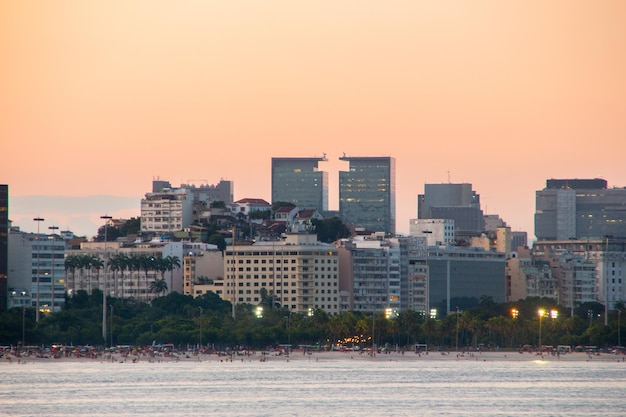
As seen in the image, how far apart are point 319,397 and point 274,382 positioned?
24303 millimetres

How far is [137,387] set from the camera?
18950 cm

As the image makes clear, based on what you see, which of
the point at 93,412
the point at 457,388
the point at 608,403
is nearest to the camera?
the point at 93,412

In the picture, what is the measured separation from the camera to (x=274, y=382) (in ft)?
650

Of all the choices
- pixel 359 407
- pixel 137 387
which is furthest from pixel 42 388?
pixel 359 407

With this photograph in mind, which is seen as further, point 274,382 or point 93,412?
point 274,382

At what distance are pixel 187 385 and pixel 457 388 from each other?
30047 millimetres

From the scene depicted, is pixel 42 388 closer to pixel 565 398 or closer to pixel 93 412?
pixel 93 412

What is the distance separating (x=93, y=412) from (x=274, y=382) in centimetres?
4288

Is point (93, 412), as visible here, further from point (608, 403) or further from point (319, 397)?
point (608, 403)

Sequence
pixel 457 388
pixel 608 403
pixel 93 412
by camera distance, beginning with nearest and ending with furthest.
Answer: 1. pixel 93 412
2. pixel 608 403
3. pixel 457 388

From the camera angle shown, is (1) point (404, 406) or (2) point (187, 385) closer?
(1) point (404, 406)

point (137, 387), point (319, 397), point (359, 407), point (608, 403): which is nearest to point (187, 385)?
point (137, 387)

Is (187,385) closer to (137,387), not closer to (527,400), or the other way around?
(137,387)

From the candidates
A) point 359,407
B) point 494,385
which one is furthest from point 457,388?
point 359,407
